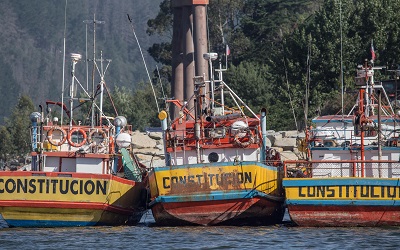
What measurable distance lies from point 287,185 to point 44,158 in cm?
811

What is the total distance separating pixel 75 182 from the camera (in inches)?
1438

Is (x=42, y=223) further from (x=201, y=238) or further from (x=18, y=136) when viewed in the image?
(x=18, y=136)

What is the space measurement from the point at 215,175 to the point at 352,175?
438cm

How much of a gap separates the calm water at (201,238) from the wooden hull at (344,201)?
37cm

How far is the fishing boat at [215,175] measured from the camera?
35875 millimetres

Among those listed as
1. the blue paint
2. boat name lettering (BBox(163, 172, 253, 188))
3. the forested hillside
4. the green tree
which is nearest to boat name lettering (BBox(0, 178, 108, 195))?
the blue paint

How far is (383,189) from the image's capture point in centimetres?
3528

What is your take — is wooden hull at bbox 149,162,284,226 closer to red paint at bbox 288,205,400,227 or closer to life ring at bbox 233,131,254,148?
red paint at bbox 288,205,400,227

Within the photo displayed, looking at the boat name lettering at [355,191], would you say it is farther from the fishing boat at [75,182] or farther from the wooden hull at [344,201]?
the fishing boat at [75,182]

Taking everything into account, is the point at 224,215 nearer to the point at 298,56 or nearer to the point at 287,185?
the point at 287,185

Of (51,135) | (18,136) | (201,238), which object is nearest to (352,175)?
(201,238)

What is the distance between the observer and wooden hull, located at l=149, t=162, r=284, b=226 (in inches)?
1411

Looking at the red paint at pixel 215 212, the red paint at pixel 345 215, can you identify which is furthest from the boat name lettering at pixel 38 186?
the red paint at pixel 345 215

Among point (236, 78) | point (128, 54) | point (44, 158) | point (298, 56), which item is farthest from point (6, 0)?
point (44, 158)
